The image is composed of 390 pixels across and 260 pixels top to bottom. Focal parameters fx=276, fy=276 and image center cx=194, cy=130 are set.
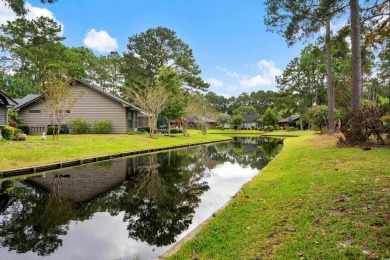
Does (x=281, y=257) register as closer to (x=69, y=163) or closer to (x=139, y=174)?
(x=139, y=174)

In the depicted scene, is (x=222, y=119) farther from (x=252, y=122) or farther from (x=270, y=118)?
→ (x=252, y=122)

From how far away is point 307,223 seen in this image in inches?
185

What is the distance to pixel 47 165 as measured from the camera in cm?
1360

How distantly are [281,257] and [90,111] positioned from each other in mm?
29276

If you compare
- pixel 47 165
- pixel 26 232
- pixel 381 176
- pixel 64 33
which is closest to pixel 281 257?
pixel 381 176

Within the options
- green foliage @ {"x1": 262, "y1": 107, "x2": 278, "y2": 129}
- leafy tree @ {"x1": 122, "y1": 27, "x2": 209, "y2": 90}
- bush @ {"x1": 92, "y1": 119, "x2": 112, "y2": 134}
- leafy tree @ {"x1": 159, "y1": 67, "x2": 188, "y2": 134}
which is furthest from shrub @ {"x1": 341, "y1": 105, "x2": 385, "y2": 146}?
green foliage @ {"x1": 262, "y1": 107, "x2": 278, "y2": 129}

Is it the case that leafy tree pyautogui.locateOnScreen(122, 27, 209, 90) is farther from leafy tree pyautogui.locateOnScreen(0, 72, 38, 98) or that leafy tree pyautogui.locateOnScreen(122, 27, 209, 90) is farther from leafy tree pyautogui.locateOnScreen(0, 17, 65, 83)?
leafy tree pyautogui.locateOnScreen(0, 72, 38, 98)

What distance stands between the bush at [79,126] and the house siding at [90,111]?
92cm

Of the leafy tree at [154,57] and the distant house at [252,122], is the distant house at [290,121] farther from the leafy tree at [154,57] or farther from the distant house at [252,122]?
the leafy tree at [154,57]

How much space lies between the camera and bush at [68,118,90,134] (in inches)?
1131

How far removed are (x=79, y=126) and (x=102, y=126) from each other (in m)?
2.34

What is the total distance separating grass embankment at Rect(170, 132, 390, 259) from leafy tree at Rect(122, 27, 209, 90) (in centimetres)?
4008

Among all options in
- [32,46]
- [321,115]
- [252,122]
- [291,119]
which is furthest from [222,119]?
[32,46]

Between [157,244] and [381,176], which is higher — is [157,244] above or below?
below
